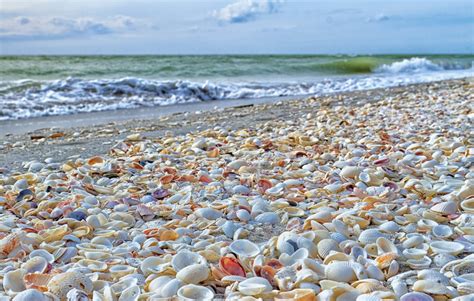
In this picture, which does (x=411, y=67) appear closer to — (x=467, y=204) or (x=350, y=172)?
(x=350, y=172)

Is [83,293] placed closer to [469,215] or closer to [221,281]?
[221,281]

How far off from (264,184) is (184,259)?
1087 millimetres

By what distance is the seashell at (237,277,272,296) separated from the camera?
160 cm

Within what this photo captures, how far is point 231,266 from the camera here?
1788 mm

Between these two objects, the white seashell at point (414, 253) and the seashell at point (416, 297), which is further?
the white seashell at point (414, 253)

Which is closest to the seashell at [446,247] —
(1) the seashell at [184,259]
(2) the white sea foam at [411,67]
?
(1) the seashell at [184,259]

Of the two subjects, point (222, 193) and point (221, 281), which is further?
point (222, 193)

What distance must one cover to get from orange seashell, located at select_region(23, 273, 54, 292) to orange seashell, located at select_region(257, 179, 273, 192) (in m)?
1.35

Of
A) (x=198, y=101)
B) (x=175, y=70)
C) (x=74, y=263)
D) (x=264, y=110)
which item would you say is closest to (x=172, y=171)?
(x=74, y=263)

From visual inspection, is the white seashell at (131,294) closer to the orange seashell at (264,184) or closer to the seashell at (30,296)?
the seashell at (30,296)

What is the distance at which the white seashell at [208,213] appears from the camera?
7.73ft

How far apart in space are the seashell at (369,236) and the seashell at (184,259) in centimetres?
63

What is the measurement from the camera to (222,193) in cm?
277

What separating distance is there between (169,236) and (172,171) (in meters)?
1.17
